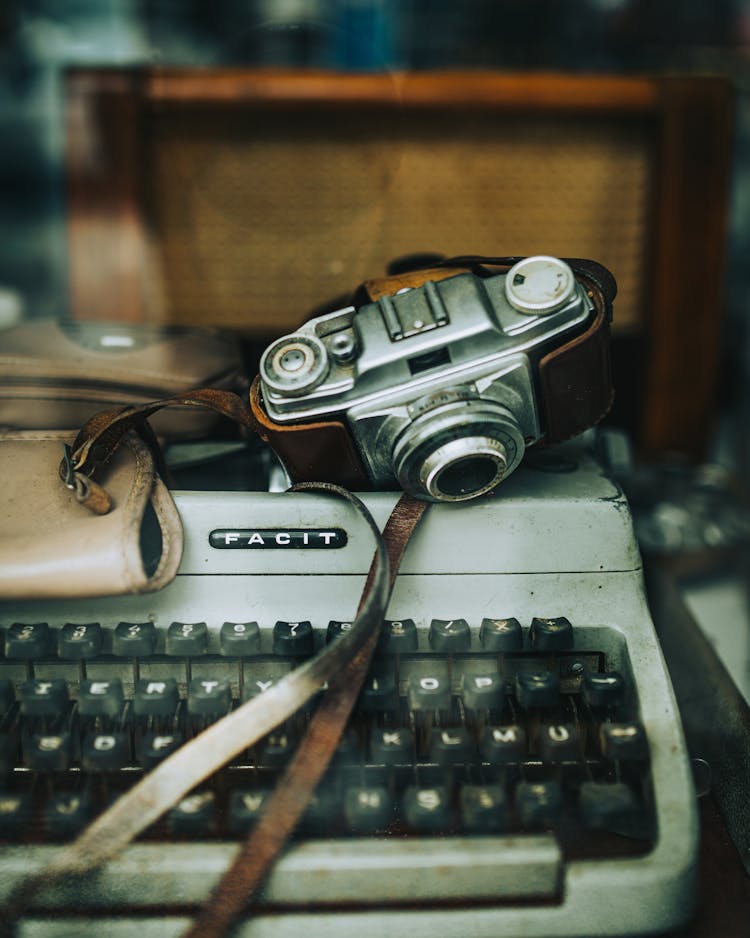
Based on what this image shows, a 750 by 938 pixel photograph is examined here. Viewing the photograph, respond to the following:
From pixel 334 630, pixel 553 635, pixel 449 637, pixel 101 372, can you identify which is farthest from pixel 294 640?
pixel 101 372

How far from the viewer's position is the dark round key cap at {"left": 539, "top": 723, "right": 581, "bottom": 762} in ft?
2.52

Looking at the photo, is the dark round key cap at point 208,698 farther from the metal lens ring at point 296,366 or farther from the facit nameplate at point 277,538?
the metal lens ring at point 296,366

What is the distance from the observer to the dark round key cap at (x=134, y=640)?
83 cm

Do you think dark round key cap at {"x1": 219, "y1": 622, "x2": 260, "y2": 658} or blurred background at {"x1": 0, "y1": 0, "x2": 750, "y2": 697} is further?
blurred background at {"x1": 0, "y1": 0, "x2": 750, "y2": 697}

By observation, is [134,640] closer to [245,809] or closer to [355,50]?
[245,809]

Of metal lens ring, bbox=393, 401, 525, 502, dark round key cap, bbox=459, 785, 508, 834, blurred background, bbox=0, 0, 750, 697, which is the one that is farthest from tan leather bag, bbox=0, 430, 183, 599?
blurred background, bbox=0, 0, 750, 697

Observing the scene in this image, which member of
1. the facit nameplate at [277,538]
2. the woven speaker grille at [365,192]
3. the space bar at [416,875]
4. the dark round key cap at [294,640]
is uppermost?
the woven speaker grille at [365,192]

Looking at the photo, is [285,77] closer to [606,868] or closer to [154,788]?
[154,788]

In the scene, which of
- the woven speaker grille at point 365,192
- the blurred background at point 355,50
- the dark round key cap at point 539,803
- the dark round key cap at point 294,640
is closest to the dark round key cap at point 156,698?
the dark round key cap at point 294,640

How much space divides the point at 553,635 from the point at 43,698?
490 millimetres

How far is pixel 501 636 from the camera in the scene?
A: 83 cm

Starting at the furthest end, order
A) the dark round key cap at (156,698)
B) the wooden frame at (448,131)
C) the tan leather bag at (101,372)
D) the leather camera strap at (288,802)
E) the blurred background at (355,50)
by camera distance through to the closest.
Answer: the blurred background at (355,50) → the wooden frame at (448,131) → the tan leather bag at (101,372) → the dark round key cap at (156,698) → the leather camera strap at (288,802)

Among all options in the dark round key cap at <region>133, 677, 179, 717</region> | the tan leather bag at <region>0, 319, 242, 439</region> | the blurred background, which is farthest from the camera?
the blurred background

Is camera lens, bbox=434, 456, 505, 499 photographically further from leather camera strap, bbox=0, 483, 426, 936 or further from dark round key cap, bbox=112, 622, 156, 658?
dark round key cap, bbox=112, 622, 156, 658
